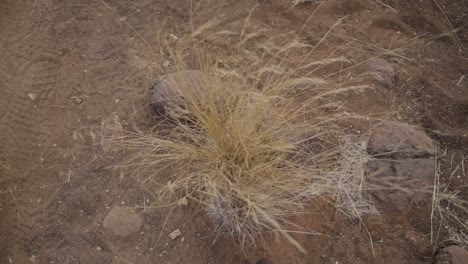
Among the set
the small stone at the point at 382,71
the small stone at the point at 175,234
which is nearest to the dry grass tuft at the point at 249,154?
the small stone at the point at 175,234

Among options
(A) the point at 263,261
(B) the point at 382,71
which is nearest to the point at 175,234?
(A) the point at 263,261

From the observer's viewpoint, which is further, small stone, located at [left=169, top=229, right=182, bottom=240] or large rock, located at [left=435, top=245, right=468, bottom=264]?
small stone, located at [left=169, top=229, right=182, bottom=240]

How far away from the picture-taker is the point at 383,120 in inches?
89.8

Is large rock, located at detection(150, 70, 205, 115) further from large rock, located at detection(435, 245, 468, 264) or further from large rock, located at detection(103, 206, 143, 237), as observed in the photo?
large rock, located at detection(435, 245, 468, 264)

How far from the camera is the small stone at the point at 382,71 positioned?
95.9 inches

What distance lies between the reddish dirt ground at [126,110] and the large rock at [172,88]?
0.38 ft

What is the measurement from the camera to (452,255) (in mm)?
1922

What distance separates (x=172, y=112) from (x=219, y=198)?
1.53ft

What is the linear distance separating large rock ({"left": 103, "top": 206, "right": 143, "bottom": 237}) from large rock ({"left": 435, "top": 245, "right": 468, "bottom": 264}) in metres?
1.33

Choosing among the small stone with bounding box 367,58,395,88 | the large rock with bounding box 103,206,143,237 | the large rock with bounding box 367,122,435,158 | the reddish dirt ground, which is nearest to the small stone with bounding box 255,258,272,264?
the reddish dirt ground

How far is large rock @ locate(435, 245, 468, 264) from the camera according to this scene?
191 cm

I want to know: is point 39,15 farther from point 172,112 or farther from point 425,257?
point 425,257

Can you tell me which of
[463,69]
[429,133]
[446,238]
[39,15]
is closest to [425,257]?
[446,238]

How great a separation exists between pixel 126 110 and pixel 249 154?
2.63ft
